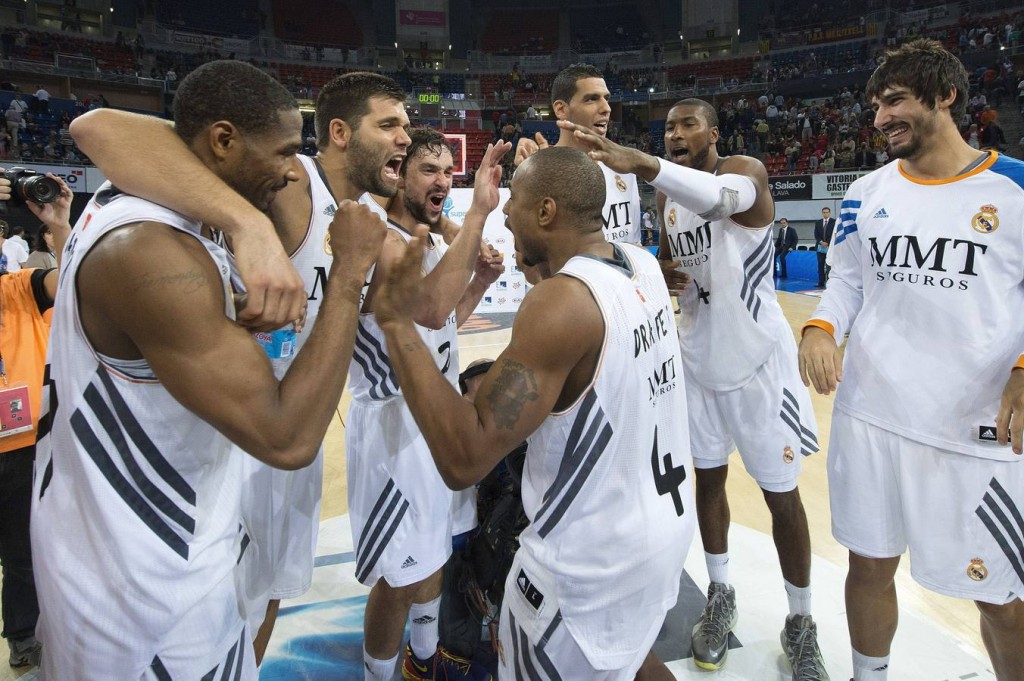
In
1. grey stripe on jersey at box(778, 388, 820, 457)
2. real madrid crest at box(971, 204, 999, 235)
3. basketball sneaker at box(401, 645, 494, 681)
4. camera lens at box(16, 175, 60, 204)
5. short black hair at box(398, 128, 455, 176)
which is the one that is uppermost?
short black hair at box(398, 128, 455, 176)

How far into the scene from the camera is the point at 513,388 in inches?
63.1

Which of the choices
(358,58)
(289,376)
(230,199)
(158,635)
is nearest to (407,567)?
(158,635)

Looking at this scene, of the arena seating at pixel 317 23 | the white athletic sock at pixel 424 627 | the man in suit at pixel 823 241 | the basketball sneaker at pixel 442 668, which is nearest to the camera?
the white athletic sock at pixel 424 627

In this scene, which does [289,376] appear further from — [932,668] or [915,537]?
[932,668]

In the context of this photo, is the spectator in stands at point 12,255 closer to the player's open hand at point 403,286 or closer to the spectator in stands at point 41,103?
the player's open hand at point 403,286

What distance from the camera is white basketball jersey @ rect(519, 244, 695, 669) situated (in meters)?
1.72

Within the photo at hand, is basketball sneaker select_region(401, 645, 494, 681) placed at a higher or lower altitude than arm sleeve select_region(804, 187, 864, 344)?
lower

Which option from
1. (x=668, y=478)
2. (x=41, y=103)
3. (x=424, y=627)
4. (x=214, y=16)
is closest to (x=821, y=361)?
(x=668, y=478)

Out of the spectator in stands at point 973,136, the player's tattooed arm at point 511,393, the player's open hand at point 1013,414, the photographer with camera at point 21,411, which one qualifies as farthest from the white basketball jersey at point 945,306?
the spectator in stands at point 973,136

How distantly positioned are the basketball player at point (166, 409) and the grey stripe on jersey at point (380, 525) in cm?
93

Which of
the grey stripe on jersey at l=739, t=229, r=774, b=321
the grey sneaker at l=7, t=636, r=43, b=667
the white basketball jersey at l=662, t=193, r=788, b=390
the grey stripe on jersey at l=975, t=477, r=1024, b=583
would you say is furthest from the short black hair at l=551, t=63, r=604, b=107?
the grey sneaker at l=7, t=636, r=43, b=667

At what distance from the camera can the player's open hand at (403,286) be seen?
1590mm

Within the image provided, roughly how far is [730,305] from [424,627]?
79.7 inches

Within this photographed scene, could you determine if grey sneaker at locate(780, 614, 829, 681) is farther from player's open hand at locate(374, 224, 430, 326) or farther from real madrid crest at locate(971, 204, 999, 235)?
player's open hand at locate(374, 224, 430, 326)
